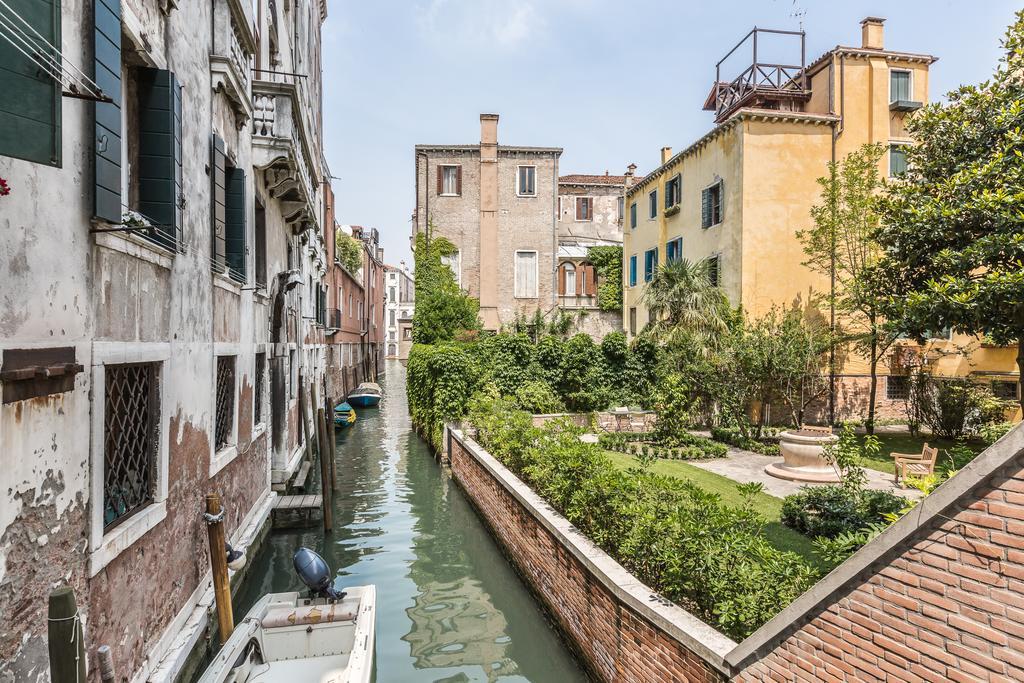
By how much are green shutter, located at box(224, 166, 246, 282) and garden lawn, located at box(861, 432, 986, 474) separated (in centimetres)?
1193

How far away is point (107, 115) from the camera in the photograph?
396cm

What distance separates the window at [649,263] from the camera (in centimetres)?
2341

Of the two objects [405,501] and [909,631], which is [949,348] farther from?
[909,631]

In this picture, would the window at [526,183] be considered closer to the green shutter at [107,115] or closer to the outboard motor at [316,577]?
the outboard motor at [316,577]

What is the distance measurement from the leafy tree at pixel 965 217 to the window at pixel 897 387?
18.1ft

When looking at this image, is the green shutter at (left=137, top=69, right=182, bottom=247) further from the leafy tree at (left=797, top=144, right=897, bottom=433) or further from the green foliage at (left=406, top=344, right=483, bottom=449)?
the leafy tree at (left=797, top=144, right=897, bottom=433)

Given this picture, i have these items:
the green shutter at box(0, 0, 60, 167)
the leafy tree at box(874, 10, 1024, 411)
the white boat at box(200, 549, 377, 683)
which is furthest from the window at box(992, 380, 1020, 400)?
the green shutter at box(0, 0, 60, 167)

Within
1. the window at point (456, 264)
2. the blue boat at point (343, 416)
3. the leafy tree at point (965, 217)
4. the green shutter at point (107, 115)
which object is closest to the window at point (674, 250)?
the leafy tree at point (965, 217)

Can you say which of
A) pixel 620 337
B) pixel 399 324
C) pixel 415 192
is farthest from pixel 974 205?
pixel 399 324

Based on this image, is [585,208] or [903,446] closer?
[903,446]

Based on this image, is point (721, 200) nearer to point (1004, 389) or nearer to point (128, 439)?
point (1004, 389)

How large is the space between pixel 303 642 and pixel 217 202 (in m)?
4.64

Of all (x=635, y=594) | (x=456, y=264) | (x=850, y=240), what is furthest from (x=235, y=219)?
(x=456, y=264)

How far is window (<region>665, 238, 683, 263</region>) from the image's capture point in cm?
2148
